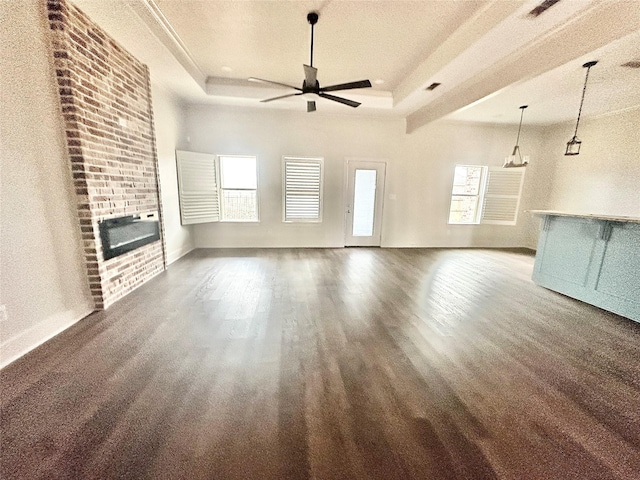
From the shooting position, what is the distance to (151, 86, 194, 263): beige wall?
166 inches

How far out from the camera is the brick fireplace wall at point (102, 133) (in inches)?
93.9

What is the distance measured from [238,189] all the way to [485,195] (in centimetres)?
592

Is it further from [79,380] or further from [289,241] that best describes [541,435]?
[289,241]

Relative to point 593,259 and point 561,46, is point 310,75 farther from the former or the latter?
point 593,259

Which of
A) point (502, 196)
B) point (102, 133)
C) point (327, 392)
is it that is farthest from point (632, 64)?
point (102, 133)

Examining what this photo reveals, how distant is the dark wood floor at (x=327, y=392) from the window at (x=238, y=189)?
293 centimetres

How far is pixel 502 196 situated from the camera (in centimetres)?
643

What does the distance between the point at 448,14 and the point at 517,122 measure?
15.0 feet

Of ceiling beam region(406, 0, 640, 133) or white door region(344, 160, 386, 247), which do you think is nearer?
ceiling beam region(406, 0, 640, 133)

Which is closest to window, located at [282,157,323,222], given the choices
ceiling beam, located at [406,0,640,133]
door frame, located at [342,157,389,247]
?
door frame, located at [342,157,389,247]

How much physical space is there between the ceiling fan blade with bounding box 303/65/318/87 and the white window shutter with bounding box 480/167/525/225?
17.5 feet

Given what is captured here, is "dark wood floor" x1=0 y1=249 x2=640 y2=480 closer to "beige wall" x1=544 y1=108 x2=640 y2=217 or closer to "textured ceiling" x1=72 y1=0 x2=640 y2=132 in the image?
"textured ceiling" x1=72 y1=0 x2=640 y2=132

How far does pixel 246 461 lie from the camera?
128 centimetres

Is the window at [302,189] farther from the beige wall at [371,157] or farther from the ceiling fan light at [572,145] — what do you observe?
the ceiling fan light at [572,145]
